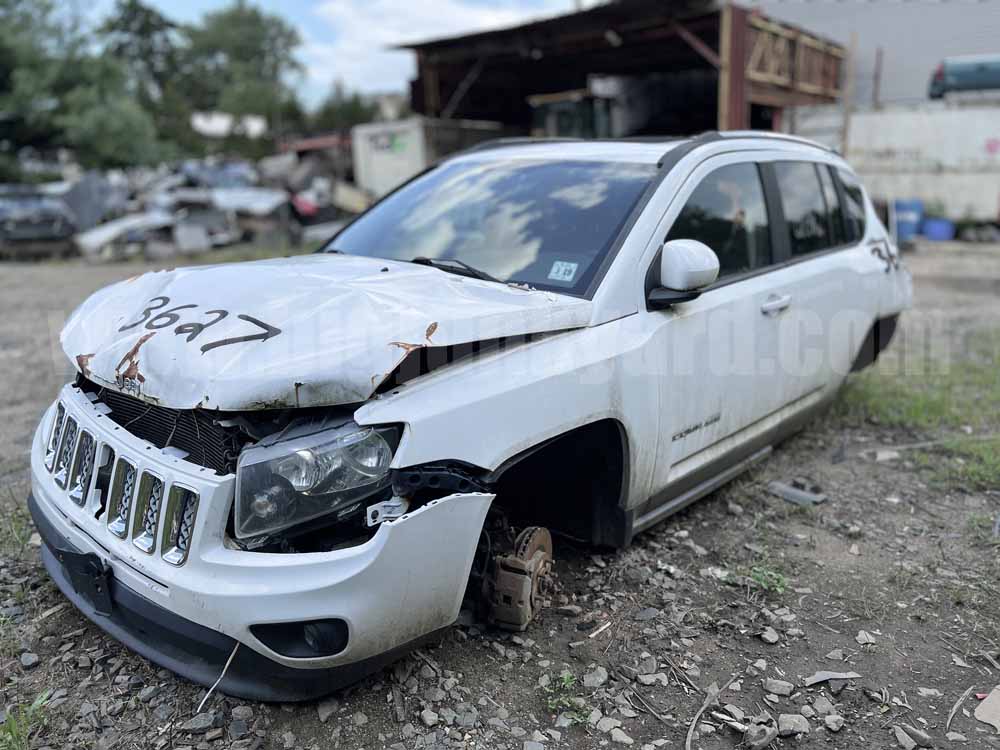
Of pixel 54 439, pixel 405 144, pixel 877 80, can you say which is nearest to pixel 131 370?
pixel 54 439

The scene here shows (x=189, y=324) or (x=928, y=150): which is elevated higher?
(x=928, y=150)

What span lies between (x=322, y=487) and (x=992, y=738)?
2016mm

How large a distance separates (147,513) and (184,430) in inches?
9.8

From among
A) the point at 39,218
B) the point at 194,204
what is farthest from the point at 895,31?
the point at 39,218

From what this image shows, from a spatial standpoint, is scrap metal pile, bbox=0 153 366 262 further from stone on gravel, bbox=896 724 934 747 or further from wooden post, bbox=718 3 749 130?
stone on gravel, bbox=896 724 934 747

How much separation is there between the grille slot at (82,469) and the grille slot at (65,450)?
4 centimetres

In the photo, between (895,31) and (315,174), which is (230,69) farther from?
(895,31)

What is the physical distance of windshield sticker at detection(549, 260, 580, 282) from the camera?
9.45 ft

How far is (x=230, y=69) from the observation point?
6712cm

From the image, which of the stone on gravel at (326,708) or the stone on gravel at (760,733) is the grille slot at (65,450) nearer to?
the stone on gravel at (326,708)

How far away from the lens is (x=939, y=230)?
15328mm

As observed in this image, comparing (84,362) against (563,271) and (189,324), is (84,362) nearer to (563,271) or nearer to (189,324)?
(189,324)

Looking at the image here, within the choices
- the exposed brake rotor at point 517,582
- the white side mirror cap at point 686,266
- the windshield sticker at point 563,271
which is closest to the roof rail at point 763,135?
the white side mirror cap at point 686,266

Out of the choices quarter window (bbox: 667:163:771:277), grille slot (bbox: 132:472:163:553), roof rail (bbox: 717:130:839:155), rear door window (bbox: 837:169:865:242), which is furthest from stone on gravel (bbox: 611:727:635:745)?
rear door window (bbox: 837:169:865:242)
